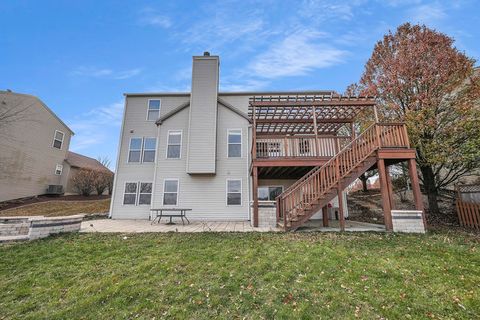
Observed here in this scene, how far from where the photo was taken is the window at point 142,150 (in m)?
13.2

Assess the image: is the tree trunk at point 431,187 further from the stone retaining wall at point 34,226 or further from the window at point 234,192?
the stone retaining wall at point 34,226

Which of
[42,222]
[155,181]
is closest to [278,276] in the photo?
[42,222]

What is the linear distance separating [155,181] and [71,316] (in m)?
9.72

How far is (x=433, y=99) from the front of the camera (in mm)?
9641

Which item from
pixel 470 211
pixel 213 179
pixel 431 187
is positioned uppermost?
pixel 213 179

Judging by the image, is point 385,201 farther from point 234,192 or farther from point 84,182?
point 84,182

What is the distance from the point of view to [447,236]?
684 centimetres

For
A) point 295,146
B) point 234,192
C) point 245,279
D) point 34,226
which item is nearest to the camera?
point 245,279

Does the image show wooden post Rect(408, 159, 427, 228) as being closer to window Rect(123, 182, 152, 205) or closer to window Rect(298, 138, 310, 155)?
window Rect(298, 138, 310, 155)

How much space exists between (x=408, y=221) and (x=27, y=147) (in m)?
25.1

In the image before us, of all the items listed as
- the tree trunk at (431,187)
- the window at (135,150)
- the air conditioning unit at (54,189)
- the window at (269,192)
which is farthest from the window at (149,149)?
the tree trunk at (431,187)

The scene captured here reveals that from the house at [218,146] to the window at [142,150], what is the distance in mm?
62

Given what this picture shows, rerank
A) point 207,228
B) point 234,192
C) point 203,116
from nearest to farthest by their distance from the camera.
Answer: point 207,228 → point 234,192 → point 203,116

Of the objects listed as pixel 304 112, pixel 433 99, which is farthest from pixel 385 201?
pixel 433 99
